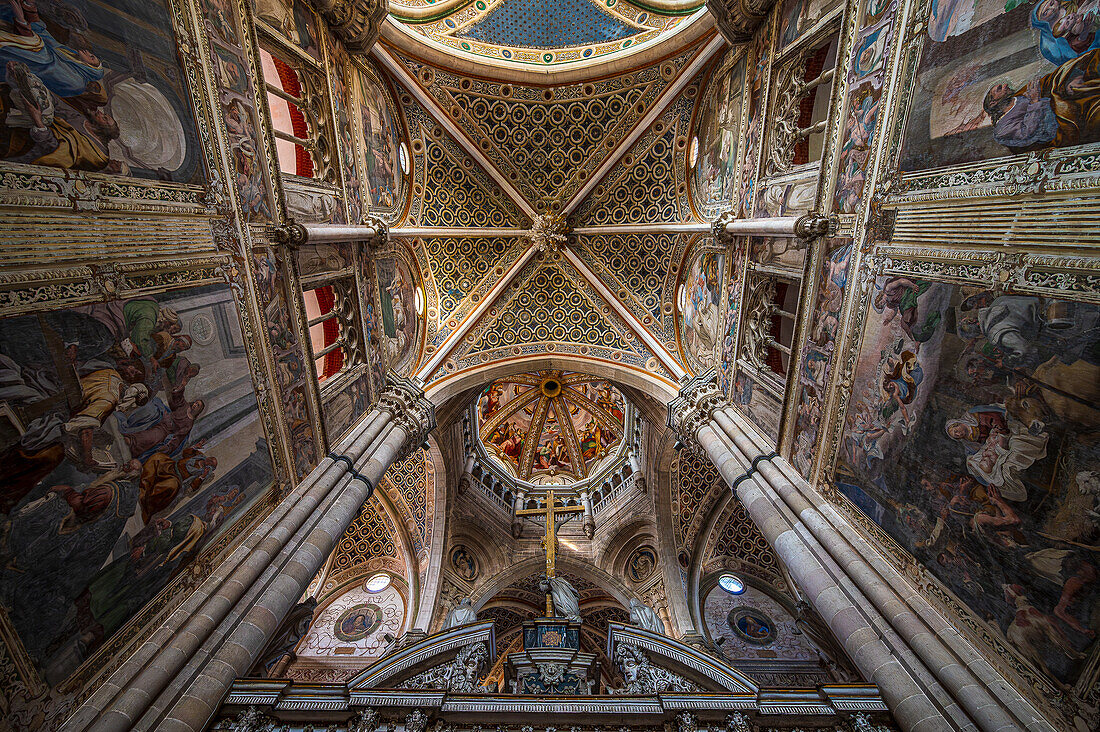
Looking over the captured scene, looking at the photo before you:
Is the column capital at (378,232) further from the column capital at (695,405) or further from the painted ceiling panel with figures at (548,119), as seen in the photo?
the column capital at (695,405)

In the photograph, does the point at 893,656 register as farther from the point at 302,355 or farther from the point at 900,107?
the point at 302,355

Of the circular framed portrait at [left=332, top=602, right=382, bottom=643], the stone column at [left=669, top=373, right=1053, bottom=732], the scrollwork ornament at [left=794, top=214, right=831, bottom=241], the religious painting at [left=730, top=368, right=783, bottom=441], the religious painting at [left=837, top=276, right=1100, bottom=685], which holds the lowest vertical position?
the circular framed portrait at [left=332, top=602, right=382, bottom=643]

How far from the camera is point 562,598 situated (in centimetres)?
849

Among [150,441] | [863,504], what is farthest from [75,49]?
[863,504]

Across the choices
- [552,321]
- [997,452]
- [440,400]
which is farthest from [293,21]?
[997,452]

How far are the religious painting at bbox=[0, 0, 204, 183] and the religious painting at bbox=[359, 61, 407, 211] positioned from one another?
5048 mm

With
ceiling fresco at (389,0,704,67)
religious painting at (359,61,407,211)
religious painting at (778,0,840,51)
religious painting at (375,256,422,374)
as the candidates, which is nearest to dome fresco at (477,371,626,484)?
religious painting at (375,256,422,374)

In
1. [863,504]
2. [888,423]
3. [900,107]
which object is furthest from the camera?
[863,504]

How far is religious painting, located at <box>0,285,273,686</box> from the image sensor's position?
3.45 m

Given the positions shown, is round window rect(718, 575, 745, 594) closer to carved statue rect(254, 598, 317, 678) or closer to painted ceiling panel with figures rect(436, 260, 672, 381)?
painted ceiling panel with figures rect(436, 260, 672, 381)

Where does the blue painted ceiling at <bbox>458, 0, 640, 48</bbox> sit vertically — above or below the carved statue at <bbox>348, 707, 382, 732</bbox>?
above

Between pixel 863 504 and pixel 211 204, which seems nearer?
pixel 211 204

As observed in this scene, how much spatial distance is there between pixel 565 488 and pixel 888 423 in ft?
43.5

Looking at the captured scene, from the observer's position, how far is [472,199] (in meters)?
13.6
